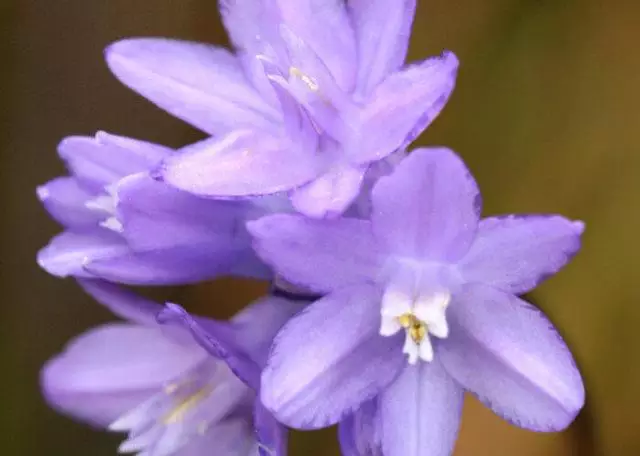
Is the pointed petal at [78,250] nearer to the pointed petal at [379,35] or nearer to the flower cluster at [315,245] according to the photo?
the flower cluster at [315,245]

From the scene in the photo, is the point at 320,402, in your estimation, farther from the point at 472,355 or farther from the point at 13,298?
the point at 13,298

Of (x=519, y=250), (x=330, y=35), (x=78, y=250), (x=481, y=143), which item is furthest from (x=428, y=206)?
(x=481, y=143)

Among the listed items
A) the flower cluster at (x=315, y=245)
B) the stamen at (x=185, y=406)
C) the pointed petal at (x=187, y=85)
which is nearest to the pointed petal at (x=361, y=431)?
the flower cluster at (x=315, y=245)

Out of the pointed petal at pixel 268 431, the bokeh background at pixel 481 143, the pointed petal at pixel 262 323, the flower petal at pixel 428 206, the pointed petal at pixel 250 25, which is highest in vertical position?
the pointed petal at pixel 250 25

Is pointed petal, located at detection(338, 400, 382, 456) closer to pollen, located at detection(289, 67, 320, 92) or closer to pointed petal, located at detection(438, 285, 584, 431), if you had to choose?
pointed petal, located at detection(438, 285, 584, 431)

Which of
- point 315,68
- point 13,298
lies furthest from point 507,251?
point 13,298

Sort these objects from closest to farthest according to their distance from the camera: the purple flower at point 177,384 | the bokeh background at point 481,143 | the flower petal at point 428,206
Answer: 1. the flower petal at point 428,206
2. the purple flower at point 177,384
3. the bokeh background at point 481,143

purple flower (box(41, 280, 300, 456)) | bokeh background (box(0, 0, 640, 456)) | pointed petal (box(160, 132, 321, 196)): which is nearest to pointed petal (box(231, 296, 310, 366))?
purple flower (box(41, 280, 300, 456))

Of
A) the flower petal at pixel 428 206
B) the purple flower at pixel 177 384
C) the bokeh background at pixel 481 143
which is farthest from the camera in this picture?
the bokeh background at pixel 481 143

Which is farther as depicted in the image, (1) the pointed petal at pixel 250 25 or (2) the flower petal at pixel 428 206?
(1) the pointed petal at pixel 250 25
